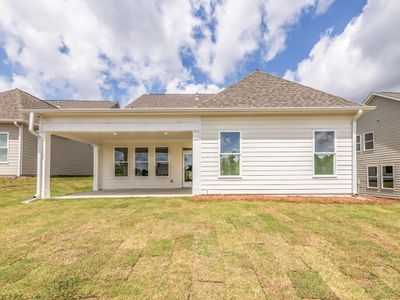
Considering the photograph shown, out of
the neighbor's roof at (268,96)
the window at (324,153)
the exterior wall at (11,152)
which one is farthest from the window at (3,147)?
the window at (324,153)

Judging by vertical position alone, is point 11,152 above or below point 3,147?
below

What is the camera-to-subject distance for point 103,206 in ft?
22.1

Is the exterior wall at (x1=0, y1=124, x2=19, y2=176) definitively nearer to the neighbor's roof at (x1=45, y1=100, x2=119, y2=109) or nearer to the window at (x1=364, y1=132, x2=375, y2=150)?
the neighbor's roof at (x1=45, y1=100, x2=119, y2=109)

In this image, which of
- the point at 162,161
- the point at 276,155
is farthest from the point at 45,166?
the point at 276,155

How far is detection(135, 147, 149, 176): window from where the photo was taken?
12125 mm

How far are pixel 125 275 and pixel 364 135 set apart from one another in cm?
1935

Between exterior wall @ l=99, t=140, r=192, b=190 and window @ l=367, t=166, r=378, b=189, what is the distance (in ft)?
44.6

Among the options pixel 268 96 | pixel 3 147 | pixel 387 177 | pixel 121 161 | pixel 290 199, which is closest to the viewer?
pixel 290 199

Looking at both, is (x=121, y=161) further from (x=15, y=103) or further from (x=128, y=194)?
(x=15, y=103)

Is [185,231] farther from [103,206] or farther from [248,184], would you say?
[248,184]

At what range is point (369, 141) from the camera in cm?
1619

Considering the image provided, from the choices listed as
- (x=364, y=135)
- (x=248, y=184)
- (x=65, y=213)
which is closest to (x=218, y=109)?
(x=248, y=184)

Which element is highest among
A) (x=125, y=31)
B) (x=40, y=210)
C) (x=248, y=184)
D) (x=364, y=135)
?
(x=125, y=31)

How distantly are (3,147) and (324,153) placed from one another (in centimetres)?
1582
